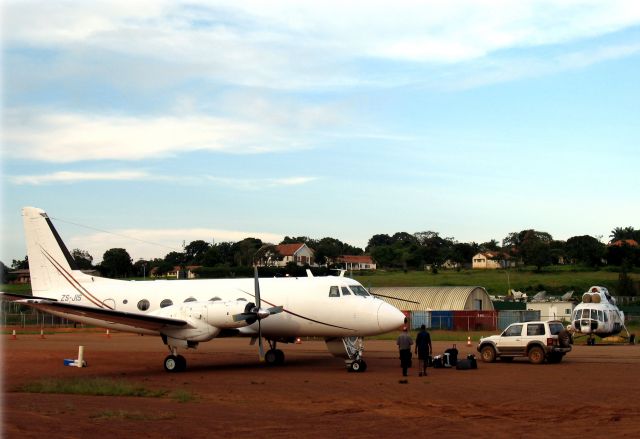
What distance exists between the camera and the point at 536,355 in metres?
27.4

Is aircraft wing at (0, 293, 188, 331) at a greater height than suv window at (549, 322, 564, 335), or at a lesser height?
greater

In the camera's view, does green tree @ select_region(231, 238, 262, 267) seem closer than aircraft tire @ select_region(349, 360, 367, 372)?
No

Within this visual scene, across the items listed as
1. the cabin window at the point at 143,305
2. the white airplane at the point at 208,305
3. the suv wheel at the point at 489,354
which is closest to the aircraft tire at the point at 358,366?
the white airplane at the point at 208,305

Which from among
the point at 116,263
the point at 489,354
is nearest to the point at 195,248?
the point at 116,263

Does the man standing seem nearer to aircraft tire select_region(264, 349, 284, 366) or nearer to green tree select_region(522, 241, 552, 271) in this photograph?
aircraft tire select_region(264, 349, 284, 366)

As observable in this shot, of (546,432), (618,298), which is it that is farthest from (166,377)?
(618,298)

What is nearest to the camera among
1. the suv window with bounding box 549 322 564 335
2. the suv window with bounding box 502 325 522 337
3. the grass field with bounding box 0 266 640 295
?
the suv window with bounding box 549 322 564 335

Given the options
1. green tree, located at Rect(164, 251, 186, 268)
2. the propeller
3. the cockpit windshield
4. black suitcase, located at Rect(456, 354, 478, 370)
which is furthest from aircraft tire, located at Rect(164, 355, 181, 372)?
green tree, located at Rect(164, 251, 186, 268)

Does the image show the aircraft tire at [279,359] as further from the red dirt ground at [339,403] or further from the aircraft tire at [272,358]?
the red dirt ground at [339,403]

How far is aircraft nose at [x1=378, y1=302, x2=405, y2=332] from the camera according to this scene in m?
24.4

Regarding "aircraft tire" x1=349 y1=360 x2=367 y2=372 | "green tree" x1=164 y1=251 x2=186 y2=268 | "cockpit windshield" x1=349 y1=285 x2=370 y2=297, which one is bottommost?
Answer: "aircraft tire" x1=349 y1=360 x2=367 y2=372

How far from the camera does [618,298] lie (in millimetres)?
71688

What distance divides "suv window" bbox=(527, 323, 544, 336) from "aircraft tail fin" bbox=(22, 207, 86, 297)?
1798cm

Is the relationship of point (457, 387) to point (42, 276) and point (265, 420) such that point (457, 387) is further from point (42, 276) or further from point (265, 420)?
point (42, 276)
